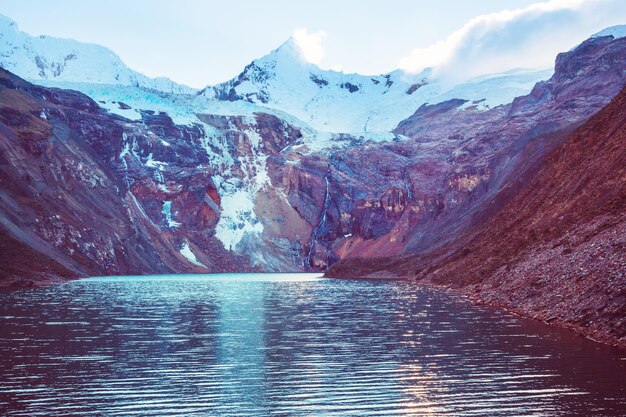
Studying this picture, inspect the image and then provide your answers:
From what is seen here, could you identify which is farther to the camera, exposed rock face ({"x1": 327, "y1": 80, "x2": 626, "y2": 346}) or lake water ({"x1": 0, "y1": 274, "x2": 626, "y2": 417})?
exposed rock face ({"x1": 327, "y1": 80, "x2": 626, "y2": 346})

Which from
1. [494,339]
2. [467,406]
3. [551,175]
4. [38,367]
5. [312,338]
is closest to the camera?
[467,406]

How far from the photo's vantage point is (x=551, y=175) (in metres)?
110

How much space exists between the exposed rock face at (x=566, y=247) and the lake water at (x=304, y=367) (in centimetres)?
249

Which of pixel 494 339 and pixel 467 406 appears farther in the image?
pixel 494 339

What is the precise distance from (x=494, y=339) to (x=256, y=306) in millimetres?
34181

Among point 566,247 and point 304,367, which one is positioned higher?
point 566,247

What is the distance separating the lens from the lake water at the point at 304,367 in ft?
80.9

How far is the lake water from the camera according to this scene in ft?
80.9

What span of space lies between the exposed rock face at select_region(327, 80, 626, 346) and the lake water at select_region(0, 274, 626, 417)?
2.49 metres

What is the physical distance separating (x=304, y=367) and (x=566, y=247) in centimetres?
3690

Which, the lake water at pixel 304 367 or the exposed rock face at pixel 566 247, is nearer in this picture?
the lake water at pixel 304 367

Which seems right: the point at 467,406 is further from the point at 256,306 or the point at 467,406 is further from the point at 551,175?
the point at 551,175

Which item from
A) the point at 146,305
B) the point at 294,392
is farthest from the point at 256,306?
the point at 294,392

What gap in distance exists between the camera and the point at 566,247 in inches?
2483
